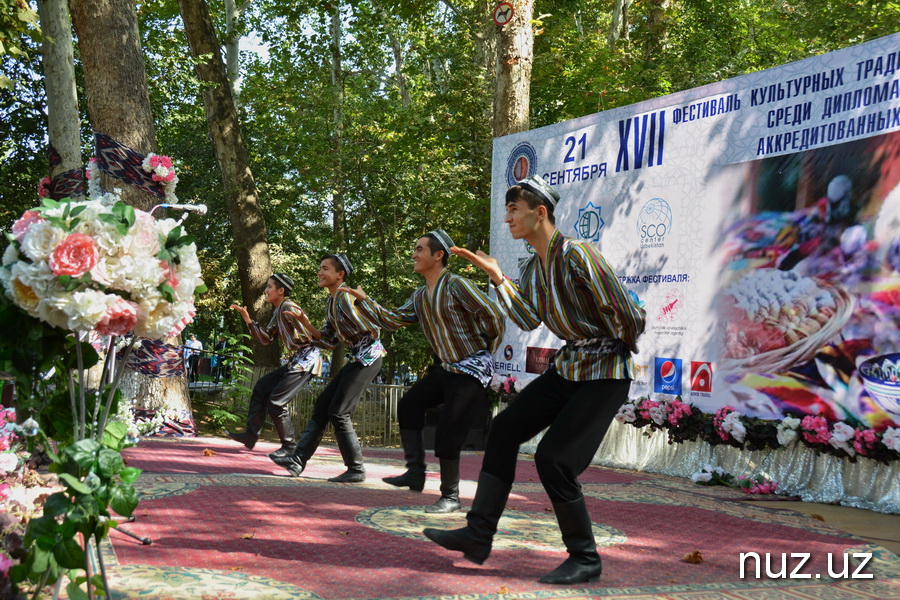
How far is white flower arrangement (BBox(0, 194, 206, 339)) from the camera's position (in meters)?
2.79

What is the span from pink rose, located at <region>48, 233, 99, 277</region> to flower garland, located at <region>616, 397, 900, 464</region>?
646 cm

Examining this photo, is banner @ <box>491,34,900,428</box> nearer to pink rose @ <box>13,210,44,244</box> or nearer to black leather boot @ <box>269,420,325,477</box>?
black leather boot @ <box>269,420,325,477</box>

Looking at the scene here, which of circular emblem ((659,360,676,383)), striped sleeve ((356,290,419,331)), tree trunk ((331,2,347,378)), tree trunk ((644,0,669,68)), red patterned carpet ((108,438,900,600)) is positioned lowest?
red patterned carpet ((108,438,900,600))

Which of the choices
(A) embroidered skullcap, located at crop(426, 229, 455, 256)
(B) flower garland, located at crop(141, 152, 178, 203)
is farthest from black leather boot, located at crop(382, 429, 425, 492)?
(B) flower garland, located at crop(141, 152, 178, 203)

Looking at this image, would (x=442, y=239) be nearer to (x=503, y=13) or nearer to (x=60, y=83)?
(x=60, y=83)

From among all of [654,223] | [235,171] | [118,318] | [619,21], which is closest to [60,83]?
[235,171]

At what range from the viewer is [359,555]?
15.0 feet

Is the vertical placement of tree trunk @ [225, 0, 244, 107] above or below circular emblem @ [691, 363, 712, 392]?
above

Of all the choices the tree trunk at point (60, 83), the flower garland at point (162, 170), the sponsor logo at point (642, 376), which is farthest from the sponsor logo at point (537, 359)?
the tree trunk at point (60, 83)

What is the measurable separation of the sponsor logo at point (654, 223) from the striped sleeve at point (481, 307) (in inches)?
153

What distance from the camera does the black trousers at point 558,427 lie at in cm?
421

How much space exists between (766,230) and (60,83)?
856 cm

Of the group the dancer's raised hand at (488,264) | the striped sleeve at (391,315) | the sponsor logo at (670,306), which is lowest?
the striped sleeve at (391,315)

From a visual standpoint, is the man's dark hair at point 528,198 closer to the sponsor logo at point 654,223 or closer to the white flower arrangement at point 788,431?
the white flower arrangement at point 788,431
